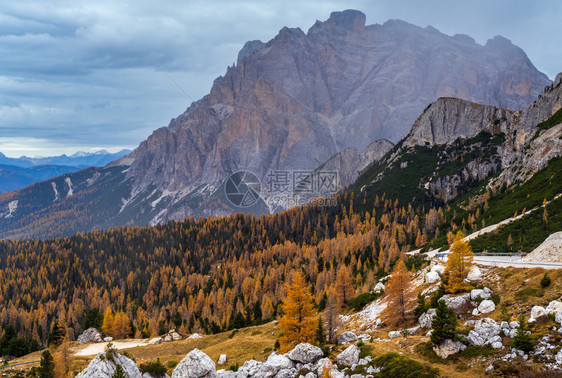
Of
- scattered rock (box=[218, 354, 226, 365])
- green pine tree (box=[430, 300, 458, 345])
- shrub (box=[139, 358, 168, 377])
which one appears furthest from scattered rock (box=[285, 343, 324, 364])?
scattered rock (box=[218, 354, 226, 365])

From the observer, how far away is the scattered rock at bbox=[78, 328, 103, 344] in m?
127

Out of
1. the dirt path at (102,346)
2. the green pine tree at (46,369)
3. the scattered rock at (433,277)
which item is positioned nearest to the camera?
the green pine tree at (46,369)

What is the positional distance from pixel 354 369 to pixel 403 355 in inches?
262

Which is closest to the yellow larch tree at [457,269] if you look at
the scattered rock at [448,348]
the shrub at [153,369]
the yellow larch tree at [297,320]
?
the scattered rock at [448,348]

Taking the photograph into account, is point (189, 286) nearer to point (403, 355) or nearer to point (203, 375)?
point (203, 375)

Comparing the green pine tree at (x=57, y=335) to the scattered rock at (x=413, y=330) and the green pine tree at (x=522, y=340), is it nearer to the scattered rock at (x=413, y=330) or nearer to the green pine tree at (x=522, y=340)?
the scattered rock at (x=413, y=330)

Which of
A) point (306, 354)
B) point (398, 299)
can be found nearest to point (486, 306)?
point (398, 299)

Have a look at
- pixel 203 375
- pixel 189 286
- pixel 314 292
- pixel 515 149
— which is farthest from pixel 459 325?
pixel 515 149

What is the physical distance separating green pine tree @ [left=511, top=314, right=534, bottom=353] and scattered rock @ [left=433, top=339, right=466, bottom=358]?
232 inches

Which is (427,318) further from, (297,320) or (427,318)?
(297,320)

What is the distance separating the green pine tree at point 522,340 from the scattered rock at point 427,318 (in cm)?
1601

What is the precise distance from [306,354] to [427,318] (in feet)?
67.3

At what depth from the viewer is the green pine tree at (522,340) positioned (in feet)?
119

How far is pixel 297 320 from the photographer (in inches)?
2432
